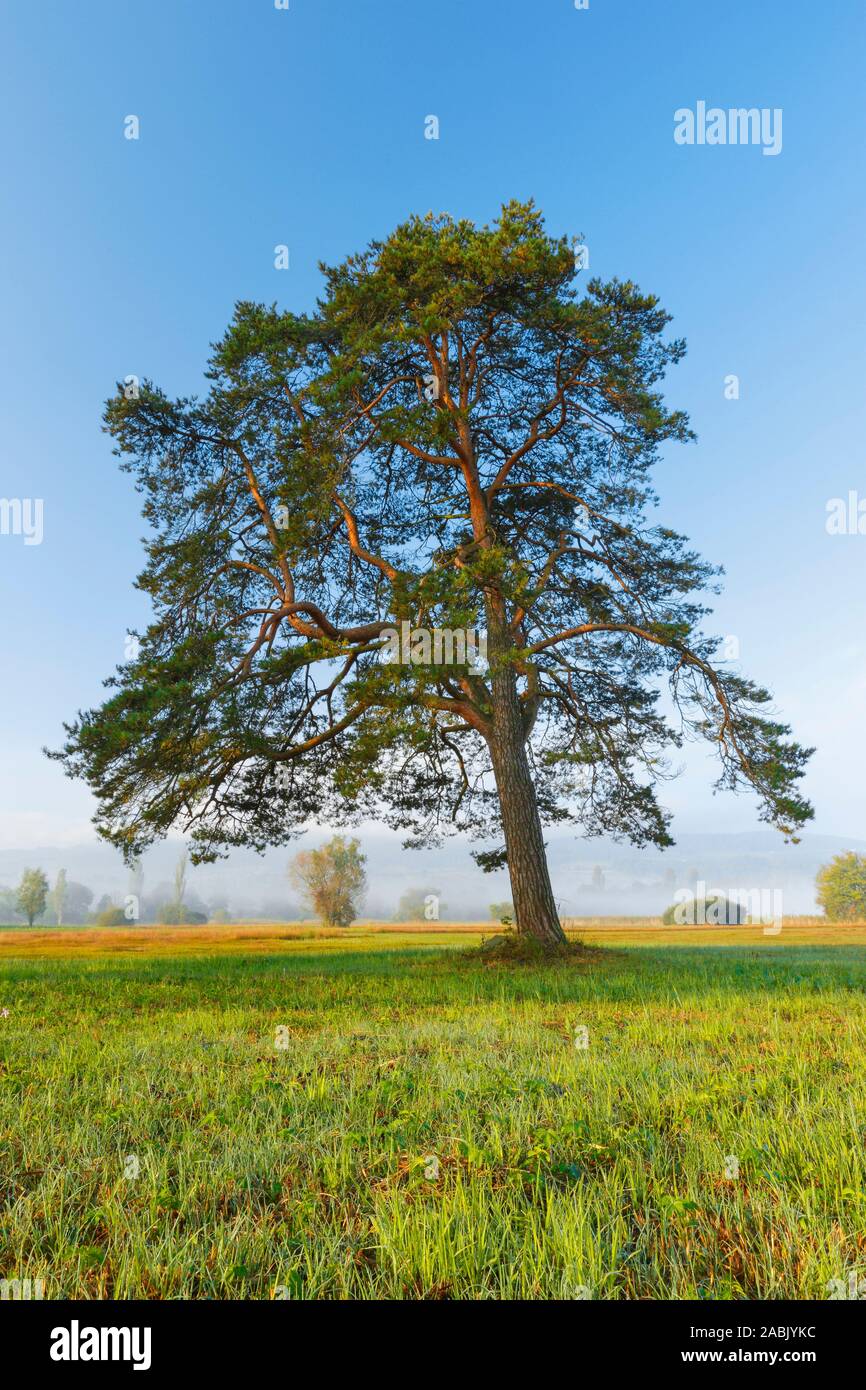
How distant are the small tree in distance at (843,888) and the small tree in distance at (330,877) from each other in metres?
46.8

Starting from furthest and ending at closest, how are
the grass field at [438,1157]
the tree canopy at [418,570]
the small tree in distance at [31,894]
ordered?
the small tree in distance at [31,894], the tree canopy at [418,570], the grass field at [438,1157]

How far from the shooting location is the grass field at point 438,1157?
2500 millimetres

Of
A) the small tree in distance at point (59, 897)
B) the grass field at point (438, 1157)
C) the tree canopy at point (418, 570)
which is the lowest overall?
the small tree in distance at point (59, 897)

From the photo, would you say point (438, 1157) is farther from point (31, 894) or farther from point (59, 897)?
point (59, 897)

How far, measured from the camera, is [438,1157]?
333 cm

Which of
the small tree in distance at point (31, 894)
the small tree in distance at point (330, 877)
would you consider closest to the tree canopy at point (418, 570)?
the small tree in distance at point (330, 877)

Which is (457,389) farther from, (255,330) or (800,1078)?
(800,1078)

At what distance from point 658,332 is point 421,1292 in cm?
1653

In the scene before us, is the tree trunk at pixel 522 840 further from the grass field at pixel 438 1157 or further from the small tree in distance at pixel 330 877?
the small tree in distance at pixel 330 877

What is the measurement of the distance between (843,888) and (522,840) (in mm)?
73642

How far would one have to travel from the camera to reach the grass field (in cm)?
250

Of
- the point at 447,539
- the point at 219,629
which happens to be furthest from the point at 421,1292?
the point at 447,539

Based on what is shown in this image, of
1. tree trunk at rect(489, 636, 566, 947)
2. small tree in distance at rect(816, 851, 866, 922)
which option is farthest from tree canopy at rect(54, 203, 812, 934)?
small tree in distance at rect(816, 851, 866, 922)

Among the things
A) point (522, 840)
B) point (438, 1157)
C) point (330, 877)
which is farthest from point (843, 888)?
point (438, 1157)
